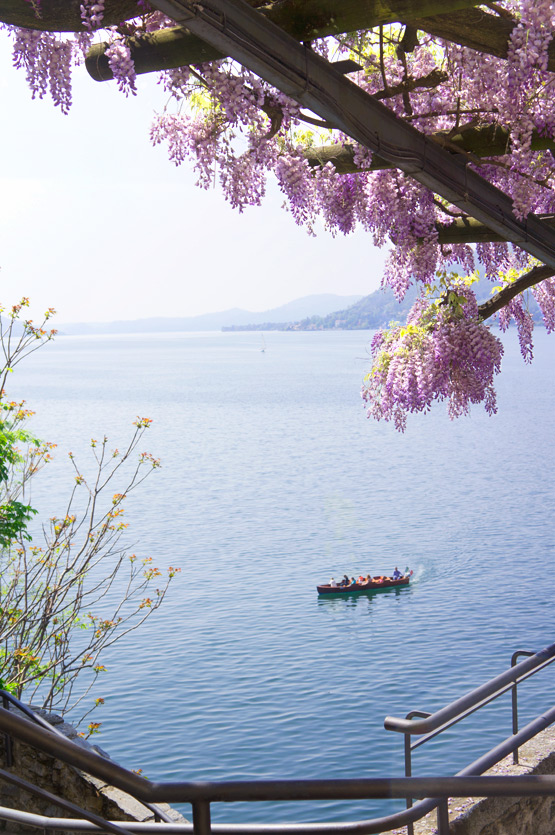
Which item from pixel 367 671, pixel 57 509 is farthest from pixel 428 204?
pixel 57 509

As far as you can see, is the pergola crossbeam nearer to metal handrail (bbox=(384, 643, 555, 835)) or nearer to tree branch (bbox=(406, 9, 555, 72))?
tree branch (bbox=(406, 9, 555, 72))

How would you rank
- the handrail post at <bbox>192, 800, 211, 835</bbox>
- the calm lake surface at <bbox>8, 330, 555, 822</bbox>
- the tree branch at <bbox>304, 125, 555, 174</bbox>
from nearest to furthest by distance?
1. the handrail post at <bbox>192, 800, 211, 835</bbox>
2. the tree branch at <bbox>304, 125, 555, 174</bbox>
3. the calm lake surface at <bbox>8, 330, 555, 822</bbox>

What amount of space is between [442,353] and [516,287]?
0.98 metres

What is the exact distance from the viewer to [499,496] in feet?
143

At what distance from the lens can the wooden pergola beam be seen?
2.85 m

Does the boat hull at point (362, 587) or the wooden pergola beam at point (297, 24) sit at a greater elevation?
the wooden pergola beam at point (297, 24)

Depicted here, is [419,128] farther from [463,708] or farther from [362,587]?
[362,587]

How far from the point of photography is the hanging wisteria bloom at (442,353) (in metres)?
7.24

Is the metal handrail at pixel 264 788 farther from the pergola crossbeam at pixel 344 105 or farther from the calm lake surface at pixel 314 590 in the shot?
the calm lake surface at pixel 314 590

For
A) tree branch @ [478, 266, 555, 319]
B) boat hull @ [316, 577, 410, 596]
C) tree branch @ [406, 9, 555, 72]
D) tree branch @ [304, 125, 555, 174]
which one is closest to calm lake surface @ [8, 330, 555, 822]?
boat hull @ [316, 577, 410, 596]

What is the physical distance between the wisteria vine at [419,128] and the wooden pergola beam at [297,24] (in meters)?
0.09

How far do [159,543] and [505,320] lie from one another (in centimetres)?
2804

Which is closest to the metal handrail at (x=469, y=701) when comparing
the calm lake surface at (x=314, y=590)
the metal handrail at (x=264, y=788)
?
the metal handrail at (x=264, y=788)

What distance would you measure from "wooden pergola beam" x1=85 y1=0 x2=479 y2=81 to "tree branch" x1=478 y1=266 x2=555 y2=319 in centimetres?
349
